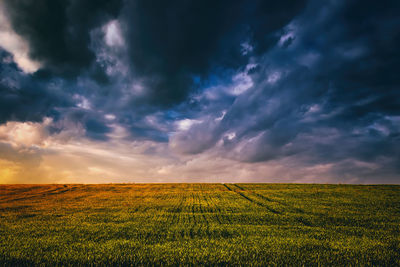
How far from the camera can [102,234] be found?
15.5m

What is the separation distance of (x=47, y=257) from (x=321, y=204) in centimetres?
3018

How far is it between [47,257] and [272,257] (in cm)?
1175

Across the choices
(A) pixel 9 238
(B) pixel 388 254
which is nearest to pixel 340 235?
(B) pixel 388 254

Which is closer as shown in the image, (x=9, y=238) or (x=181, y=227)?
(x=9, y=238)

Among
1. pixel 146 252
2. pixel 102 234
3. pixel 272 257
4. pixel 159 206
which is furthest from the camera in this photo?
pixel 159 206

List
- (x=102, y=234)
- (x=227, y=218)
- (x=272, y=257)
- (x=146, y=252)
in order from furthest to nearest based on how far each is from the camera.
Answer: (x=227, y=218) → (x=102, y=234) → (x=146, y=252) → (x=272, y=257)

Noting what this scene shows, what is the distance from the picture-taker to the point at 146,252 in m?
11.5

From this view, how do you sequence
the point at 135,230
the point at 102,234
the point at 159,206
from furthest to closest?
1. the point at 159,206
2. the point at 135,230
3. the point at 102,234

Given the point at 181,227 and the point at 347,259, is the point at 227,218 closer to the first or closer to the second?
the point at 181,227

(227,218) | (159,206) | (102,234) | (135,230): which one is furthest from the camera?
(159,206)

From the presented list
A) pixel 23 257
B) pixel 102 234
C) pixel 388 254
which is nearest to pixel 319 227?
pixel 388 254

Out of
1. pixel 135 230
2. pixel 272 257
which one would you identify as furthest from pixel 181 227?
pixel 272 257

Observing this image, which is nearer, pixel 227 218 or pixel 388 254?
pixel 388 254

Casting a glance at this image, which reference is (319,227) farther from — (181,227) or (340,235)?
(181,227)
